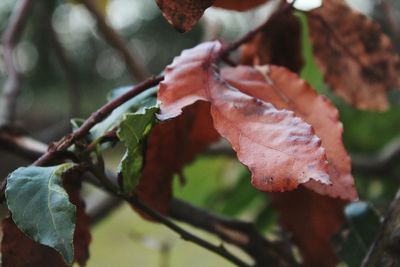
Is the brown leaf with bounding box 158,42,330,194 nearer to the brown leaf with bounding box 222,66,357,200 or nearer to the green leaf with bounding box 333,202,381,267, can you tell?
the brown leaf with bounding box 222,66,357,200

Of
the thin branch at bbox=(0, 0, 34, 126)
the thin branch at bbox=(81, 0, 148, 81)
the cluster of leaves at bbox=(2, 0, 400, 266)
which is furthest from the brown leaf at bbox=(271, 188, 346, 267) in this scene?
the thin branch at bbox=(81, 0, 148, 81)

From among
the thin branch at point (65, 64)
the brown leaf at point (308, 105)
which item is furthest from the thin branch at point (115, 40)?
the brown leaf at point (308, 105)

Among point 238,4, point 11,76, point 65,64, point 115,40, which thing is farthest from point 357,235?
point 65,64

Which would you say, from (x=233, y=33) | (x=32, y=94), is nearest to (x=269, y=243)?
(x=233, y=33)

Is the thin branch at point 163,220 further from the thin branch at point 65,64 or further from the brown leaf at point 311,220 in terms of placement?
the thin branch at point 65,64

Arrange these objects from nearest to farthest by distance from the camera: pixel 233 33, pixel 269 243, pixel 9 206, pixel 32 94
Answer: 1. pixel 9 206
2. pixel 269 243
3. pixel 233 33
4. pixel 32 94

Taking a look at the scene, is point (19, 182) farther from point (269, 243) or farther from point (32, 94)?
point (32, 94)
